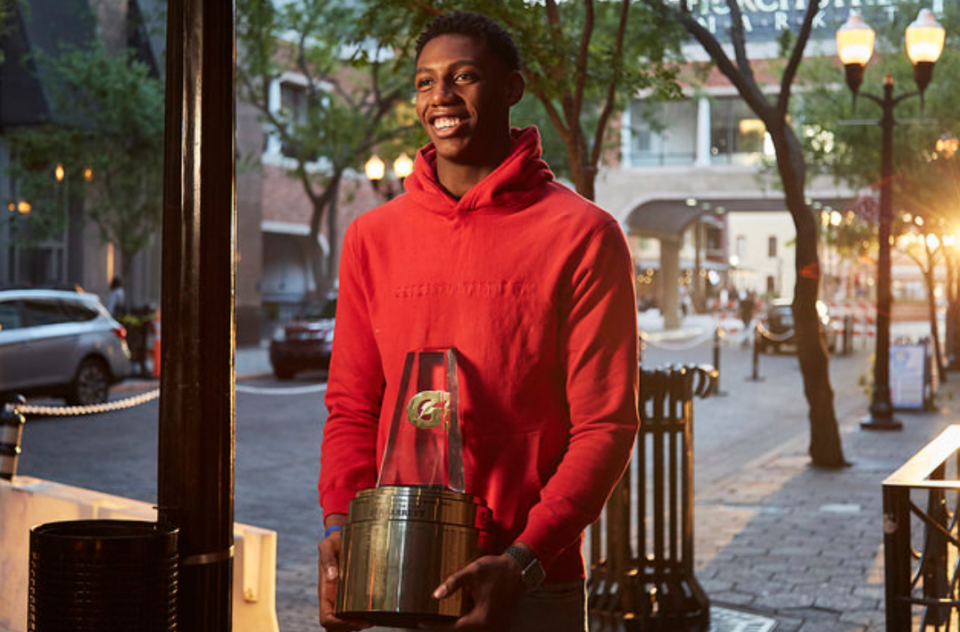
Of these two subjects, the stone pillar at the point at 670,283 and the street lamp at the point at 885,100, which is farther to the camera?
the stone pillar at the point at 670,283

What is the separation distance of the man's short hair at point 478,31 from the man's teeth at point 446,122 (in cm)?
15

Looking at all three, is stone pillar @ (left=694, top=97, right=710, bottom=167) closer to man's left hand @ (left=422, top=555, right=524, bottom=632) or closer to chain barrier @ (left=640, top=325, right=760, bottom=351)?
chain barrier @ (left=640, top=325, right=760, bottom=351)

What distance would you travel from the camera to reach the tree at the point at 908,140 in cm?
2697

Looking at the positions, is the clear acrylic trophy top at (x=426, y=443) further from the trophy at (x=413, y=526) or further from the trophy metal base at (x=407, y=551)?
the trophy metal base at (x=407, y=551)

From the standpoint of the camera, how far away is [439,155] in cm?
265

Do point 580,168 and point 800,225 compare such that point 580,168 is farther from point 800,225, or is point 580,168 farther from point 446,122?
point 446,122

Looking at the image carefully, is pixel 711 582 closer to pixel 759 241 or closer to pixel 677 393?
pixel 677 393

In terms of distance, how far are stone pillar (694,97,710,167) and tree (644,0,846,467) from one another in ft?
121

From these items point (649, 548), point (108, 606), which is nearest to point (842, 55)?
point (649, 548)

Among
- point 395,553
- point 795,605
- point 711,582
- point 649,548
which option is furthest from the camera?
point 649,548

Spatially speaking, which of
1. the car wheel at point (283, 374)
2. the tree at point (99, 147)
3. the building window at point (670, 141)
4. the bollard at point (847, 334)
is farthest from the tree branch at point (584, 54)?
the building window at point (670, 141)

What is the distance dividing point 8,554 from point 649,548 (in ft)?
14.4

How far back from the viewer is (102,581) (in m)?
3.62

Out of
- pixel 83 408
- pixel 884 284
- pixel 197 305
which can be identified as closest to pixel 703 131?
pixel 884 284
